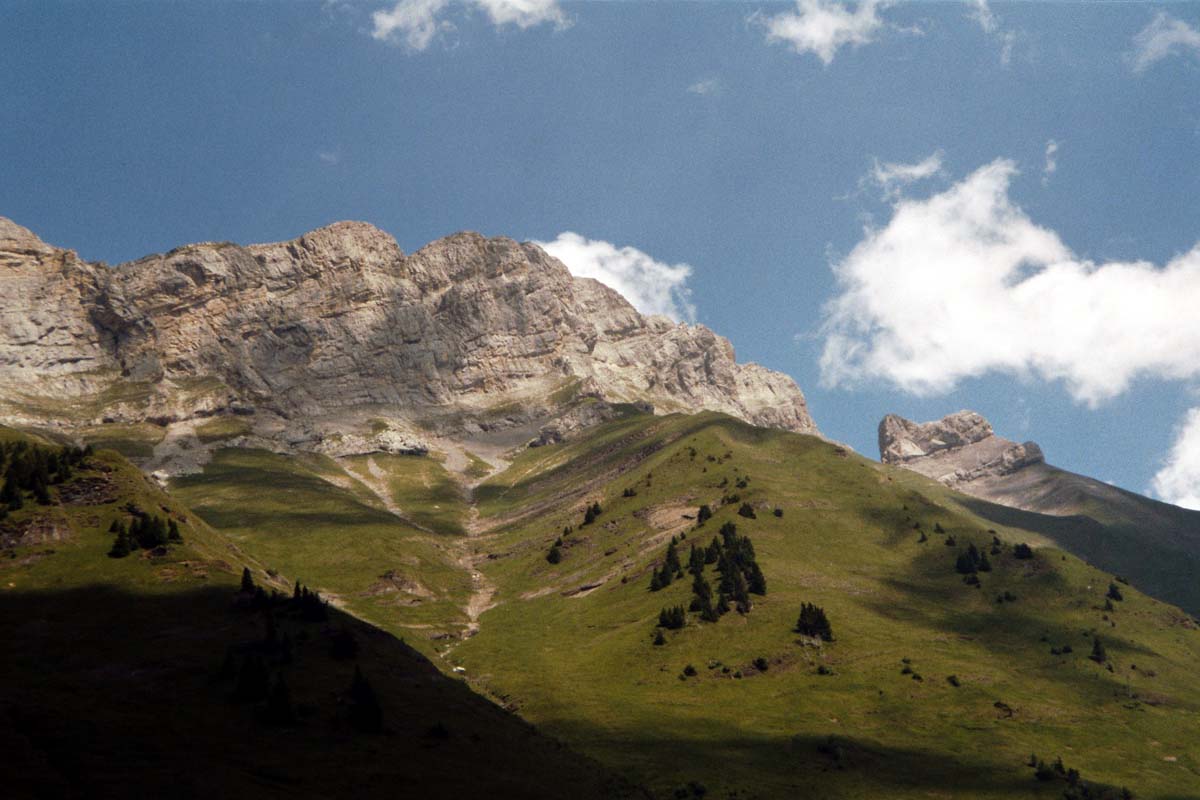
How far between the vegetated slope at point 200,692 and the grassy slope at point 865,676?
20.8 meters

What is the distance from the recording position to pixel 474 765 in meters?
65.5

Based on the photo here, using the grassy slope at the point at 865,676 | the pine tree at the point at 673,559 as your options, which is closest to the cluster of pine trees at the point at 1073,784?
the grassy slope at the point at 865,676

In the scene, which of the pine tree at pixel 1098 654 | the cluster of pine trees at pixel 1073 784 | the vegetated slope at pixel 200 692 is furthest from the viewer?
the pine tree at pixel 1098 654

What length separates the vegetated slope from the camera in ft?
171

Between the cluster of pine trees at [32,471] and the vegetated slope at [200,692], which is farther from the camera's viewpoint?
the cluster of pine trees at [32,471]

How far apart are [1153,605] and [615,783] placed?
124409 mm

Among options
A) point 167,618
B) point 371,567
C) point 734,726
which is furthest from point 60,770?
point 371,567

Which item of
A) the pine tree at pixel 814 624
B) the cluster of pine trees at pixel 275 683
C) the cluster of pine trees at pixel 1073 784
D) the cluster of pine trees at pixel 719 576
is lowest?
the cluster of pine trees at pixel 1073 784

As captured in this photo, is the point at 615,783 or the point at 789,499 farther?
the point at 789,499

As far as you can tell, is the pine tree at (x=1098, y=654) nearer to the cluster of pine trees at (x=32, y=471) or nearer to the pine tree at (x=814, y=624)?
the pine tree at (x=814, y=624)

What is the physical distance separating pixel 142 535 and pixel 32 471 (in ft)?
65.4

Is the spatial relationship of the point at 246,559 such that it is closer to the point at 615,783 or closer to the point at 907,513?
the point at 615,783

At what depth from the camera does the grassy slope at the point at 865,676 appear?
8956cm

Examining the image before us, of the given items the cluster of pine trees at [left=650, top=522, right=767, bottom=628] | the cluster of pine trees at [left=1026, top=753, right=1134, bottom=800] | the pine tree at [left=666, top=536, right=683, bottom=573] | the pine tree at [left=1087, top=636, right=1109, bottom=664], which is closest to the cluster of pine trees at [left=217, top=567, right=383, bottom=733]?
the cluster of pine trees at [left=650, top=522, right=767, bottom=628]
